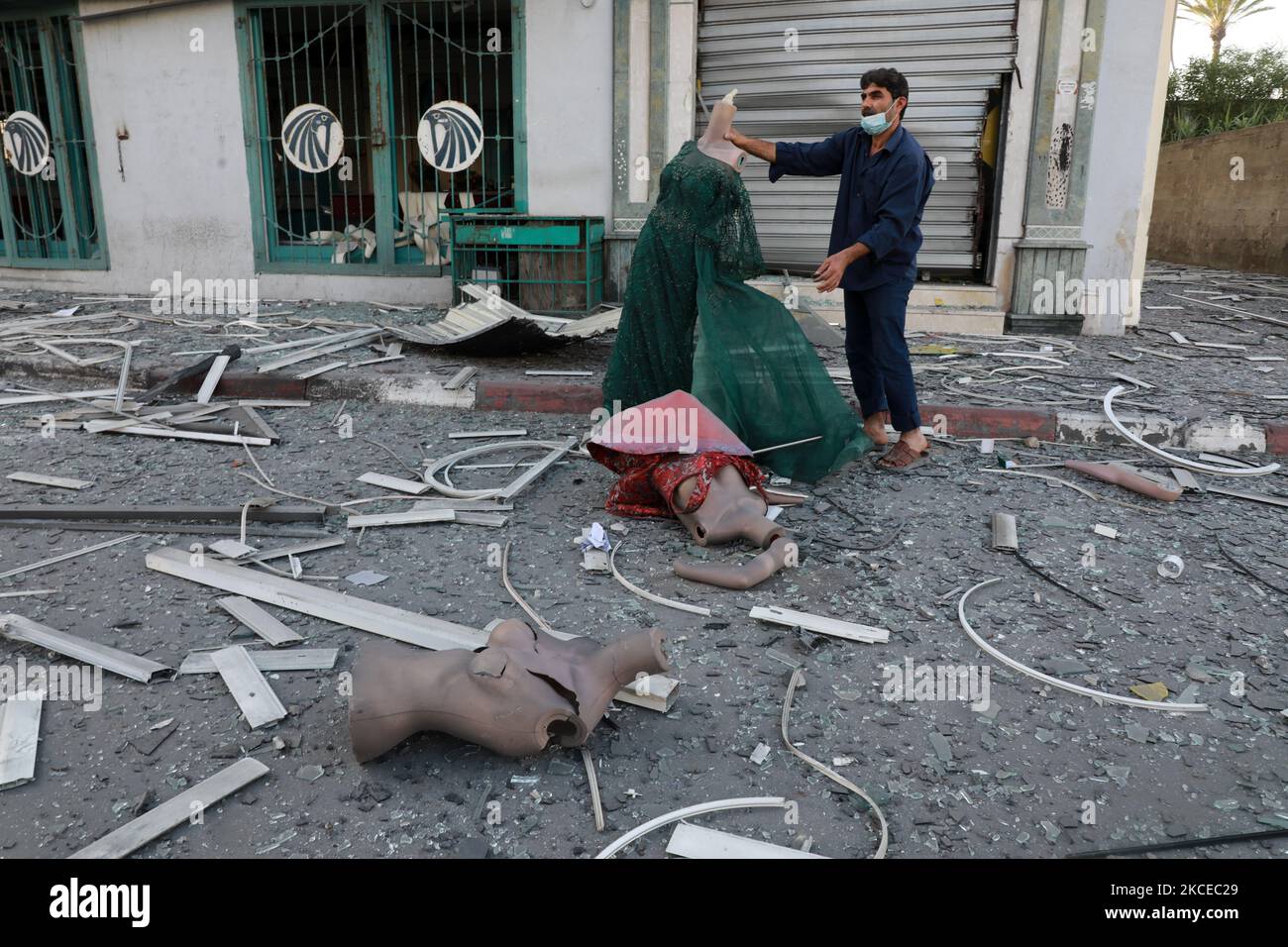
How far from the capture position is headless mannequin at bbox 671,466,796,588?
3688 millimetres

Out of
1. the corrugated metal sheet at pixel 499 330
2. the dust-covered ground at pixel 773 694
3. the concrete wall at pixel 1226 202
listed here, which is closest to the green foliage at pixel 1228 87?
the concrete wall at pixel 1226 202

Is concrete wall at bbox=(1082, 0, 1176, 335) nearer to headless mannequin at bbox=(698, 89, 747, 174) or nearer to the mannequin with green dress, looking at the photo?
the mannequin with green dress

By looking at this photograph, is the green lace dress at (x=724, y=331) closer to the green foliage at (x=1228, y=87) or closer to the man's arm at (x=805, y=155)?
the man's arm at (x=805, y=155)

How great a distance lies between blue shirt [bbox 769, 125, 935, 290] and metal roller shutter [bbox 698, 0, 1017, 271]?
164 inches

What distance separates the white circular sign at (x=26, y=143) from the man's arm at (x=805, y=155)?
10.7m

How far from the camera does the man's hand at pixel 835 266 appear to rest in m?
4.68

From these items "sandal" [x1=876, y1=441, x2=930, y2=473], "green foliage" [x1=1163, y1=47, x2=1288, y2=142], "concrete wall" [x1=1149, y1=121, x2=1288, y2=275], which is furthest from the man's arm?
"green foliage" [x1=1163, y1=47, x2=1288, y2=142]

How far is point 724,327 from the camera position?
4.88m

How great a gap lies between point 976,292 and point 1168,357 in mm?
1872

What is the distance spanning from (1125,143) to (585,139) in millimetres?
5178

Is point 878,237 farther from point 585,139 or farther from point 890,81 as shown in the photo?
point 585,139

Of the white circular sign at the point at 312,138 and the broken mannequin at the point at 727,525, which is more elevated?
the white circular sign at the point at 312,138

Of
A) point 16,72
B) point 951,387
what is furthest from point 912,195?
point 16,72

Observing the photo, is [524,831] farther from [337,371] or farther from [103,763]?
[337,371]
